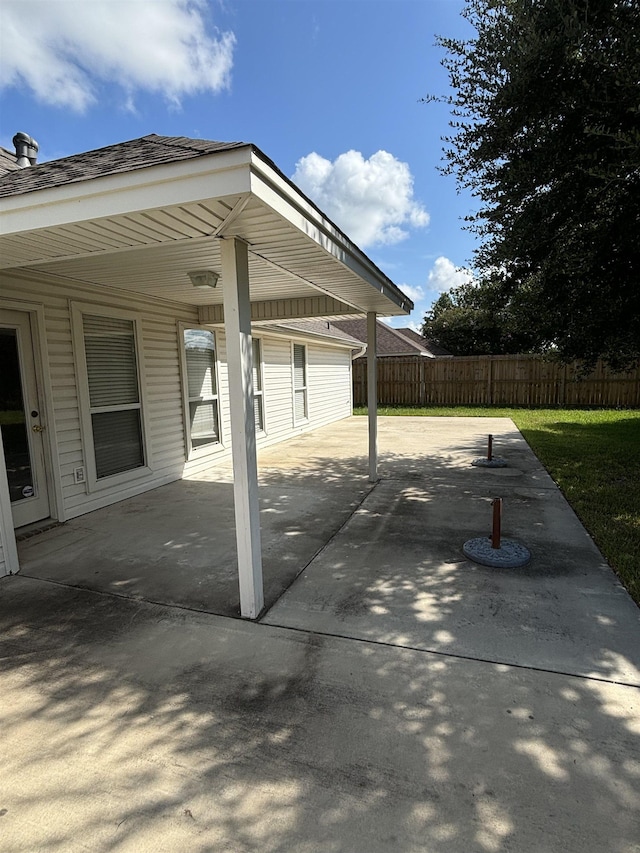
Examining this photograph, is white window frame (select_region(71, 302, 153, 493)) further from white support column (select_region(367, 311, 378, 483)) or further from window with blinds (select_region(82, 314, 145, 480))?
white support column (select_region(367, 311, 378, 483))

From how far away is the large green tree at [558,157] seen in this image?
3898mm

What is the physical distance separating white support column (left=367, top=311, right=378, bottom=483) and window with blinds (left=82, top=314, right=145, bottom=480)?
3240mm

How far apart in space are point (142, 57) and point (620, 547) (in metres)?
8.03

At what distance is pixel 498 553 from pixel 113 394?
4.83 meters

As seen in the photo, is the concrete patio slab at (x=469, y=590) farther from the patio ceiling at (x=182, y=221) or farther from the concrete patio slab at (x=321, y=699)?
the patio ceiling at (x=182, y=221)

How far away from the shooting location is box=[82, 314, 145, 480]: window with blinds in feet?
17.6

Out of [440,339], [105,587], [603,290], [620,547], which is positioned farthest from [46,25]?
[440,339]

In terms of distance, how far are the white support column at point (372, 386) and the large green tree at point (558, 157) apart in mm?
1675

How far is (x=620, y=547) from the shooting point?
3.97 meters

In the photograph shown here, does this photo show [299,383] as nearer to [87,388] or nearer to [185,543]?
[87,388]

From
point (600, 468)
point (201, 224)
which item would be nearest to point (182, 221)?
point (201, 224)

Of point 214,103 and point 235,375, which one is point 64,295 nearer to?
point 235,375

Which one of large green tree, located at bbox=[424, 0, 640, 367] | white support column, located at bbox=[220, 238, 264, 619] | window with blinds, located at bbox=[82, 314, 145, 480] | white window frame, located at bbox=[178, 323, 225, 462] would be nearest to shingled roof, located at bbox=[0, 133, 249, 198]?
white support column, located at bbox=[220, 238, 264, 619]

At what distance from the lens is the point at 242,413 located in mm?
2750
